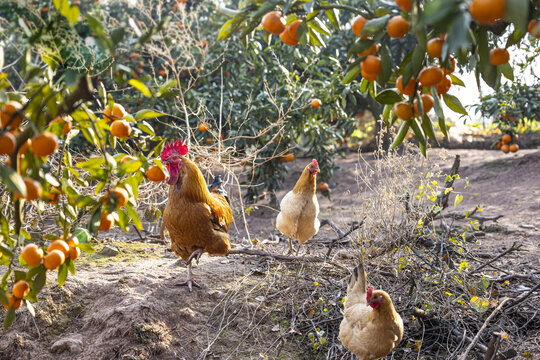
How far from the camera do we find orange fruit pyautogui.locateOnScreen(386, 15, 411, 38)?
1294 mm

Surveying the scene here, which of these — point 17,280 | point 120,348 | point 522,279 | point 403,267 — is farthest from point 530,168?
point 17,280

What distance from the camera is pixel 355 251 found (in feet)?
12.0

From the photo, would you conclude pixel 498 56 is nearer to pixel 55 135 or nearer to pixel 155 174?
pixel 155 174

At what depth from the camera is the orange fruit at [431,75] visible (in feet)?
4.35

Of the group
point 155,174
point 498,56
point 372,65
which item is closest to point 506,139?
point 498,56

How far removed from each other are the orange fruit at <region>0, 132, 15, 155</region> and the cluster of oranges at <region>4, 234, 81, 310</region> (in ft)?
1.63

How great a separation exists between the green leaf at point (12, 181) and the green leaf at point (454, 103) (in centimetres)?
148

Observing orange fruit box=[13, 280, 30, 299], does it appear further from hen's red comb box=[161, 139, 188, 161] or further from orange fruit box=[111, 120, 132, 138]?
hen's red comb box=[161, 139, 188, 161]

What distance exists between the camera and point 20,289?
163 cm

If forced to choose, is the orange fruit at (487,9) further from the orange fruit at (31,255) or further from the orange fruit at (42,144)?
the orange fruit at (31,255)

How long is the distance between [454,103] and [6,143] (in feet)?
5.03

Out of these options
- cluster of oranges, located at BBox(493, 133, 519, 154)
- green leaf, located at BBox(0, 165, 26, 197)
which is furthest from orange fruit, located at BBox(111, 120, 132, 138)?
cluster of oranges, located at BBox(493, 133, 519, 154)

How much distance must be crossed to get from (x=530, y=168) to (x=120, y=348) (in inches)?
322

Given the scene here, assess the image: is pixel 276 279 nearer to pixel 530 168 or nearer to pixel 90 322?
pixel 90 322
